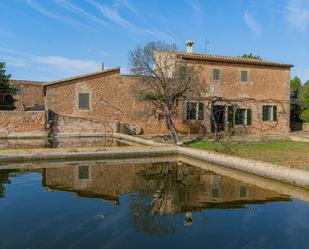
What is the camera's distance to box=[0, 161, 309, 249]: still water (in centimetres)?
453

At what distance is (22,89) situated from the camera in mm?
36500

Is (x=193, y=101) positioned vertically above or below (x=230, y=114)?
above

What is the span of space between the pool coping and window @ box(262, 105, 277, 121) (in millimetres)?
13589

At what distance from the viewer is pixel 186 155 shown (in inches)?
467

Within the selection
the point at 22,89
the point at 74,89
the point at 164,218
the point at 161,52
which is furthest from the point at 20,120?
the point at 22,89

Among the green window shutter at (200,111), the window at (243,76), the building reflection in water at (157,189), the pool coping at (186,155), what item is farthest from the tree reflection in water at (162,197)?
the window at (243,76)

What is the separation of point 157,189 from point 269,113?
744 inches

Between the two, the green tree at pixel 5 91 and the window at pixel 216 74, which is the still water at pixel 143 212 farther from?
the green tree at pixel 5 91

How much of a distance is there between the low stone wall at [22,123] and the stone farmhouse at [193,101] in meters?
0.44

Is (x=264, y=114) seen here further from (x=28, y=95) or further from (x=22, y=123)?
(x=28, y=95)

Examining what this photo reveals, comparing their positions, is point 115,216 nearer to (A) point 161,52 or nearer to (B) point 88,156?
(B) point 88,156

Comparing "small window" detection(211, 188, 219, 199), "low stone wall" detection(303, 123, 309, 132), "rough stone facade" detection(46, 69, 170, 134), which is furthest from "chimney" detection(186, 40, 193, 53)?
"small window" detection(211, 188, 219, 199)

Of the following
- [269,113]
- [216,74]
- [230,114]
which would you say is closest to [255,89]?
[269,113]

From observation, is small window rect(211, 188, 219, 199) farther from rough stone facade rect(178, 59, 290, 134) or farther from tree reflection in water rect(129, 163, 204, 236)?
rough stone facade rect(178, 59, 290, 134)
